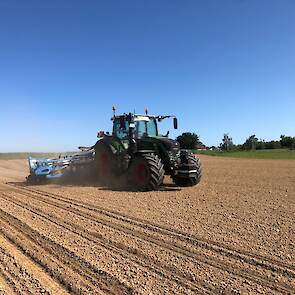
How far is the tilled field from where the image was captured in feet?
14.6

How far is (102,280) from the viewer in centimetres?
455

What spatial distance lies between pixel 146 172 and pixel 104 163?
2485 mm

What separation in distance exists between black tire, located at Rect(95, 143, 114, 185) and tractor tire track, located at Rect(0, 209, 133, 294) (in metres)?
6.59

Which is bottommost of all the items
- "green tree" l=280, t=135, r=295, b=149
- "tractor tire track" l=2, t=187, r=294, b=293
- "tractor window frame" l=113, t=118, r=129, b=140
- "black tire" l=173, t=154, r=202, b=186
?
"tractor tire track" l=2, t=187, r=294, b=293

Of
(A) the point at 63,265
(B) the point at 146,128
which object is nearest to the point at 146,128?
(B) the point at 146,128

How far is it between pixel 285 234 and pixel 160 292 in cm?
299

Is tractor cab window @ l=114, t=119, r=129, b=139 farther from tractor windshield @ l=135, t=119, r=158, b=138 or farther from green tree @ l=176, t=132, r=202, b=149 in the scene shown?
green tree @ l=176, t=132, r=202, b=149

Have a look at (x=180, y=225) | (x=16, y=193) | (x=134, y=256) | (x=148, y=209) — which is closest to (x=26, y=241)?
(x=134, y=256)

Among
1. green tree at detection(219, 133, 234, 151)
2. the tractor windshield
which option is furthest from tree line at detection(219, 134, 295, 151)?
the tractor windshield

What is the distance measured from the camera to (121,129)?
1350 centimetres

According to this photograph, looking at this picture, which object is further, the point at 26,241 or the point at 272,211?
the point at 272,211

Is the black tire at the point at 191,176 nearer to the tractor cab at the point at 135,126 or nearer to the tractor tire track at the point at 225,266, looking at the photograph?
the tractor cab at the point at 135,126

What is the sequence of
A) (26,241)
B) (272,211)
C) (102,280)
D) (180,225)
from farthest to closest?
(272,211) → (180,225) → (26,241) → (102,280)

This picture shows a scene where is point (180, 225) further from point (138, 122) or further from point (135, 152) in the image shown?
point (138, 122)
